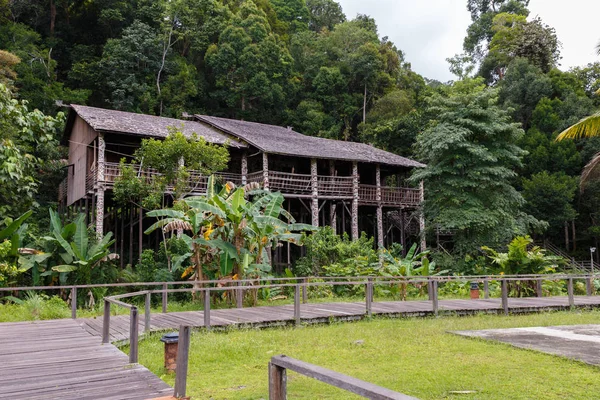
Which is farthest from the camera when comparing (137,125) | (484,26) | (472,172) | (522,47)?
(484,26)

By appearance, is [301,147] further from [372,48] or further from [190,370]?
[372,48]

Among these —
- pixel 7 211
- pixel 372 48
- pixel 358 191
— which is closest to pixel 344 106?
pixel 372 48

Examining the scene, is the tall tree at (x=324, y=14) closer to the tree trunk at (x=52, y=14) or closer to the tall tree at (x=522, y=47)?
the tall tree at (x=522, y=47)

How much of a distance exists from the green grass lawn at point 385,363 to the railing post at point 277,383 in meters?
2.19

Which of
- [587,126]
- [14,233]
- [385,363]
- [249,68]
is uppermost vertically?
[249,68]

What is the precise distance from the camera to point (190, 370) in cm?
646

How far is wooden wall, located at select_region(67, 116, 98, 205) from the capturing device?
68.7ft

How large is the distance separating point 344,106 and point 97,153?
2568 centimetres

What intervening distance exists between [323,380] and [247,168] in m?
22.3

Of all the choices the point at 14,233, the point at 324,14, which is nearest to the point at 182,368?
the point at 14,233

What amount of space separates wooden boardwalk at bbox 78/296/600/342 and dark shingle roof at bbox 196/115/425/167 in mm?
10375

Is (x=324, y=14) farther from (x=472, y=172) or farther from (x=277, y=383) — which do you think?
(x=277, y=383)

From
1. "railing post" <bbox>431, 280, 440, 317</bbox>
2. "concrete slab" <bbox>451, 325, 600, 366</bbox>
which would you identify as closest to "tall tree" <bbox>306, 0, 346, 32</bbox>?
"railing post" <bbox>431, 280, 440, 317</bbox>

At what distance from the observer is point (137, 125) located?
20.1 m
